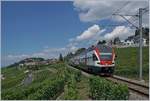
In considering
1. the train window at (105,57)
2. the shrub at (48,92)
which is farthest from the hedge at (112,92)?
the train window at (105,57)

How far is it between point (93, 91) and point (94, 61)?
1800 cm

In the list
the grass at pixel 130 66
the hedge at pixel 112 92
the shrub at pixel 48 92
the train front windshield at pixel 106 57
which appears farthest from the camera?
the grass at pixel 130 66

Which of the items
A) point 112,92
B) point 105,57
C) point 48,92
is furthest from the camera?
point 105,57

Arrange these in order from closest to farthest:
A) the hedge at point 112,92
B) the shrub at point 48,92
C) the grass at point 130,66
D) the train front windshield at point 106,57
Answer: the hedge at point 112,92 → the shrub at point 48,92 → the train front windshield at point 106,57 → the grass at point 130,66

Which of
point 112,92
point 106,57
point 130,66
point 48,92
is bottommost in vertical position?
point 48,92

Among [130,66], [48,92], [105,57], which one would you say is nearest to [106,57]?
[105,57]

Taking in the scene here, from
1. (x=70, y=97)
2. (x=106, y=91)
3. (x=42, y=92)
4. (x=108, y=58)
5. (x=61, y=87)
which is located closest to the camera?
(x=70, y=97)

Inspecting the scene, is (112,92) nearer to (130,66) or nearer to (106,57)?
(106,57)

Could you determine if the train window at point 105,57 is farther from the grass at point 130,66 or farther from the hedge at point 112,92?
the hedge at point 112,92

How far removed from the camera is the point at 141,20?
30312mm

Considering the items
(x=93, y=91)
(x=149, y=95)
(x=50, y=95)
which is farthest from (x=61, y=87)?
(x=149, y=95)

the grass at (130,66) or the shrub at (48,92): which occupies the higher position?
the grass at (130,66)

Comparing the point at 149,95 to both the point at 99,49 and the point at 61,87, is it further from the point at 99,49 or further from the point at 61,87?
the point at 99,49

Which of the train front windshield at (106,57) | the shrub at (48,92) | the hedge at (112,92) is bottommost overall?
the shrub at (48,92)
